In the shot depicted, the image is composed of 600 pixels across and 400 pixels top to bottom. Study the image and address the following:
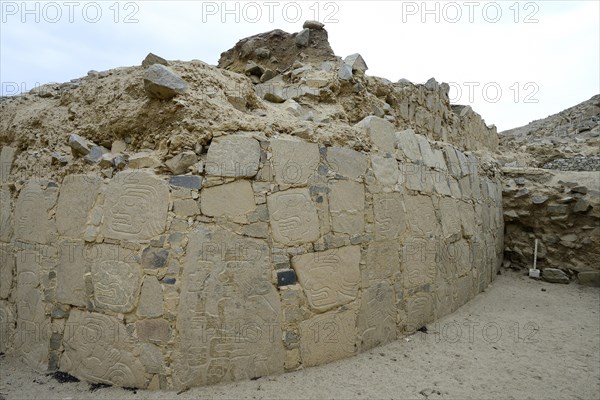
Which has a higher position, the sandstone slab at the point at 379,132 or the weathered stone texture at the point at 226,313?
the sandstone slab at the point at 379,132

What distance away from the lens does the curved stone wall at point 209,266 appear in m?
2.57

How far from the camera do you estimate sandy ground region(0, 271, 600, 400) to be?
2.55 meters

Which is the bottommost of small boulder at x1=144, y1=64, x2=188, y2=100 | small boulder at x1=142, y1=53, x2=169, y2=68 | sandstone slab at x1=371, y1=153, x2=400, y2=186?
sandstone slab at x1=371, y1=153, x2=400, y2=186

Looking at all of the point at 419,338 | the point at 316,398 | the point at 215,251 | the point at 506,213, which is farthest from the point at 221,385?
the point at 506,213

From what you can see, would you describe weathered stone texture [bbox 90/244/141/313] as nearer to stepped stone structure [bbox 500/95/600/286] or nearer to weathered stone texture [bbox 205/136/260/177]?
weathered stone texture [bbox 205/136/260/177]

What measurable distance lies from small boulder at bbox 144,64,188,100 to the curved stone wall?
57cm

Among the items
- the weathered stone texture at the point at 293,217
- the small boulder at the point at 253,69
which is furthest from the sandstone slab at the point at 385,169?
the small boulder at the point at 253,69

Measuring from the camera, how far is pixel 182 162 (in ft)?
8.74

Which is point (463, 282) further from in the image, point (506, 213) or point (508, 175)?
point (508, 175)

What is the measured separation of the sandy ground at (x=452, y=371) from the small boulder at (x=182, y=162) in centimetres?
156

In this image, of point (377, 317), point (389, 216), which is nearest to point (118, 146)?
point (389, 216)

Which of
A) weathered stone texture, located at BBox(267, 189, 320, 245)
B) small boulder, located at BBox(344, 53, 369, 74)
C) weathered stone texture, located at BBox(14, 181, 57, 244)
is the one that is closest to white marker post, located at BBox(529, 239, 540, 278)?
small boulder, located at BBox(344, 53, 369, 74)

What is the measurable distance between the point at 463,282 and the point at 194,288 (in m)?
3.39

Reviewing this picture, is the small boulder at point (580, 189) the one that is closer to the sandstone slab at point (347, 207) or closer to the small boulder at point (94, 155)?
the sandstone slab at point (347, 207)
